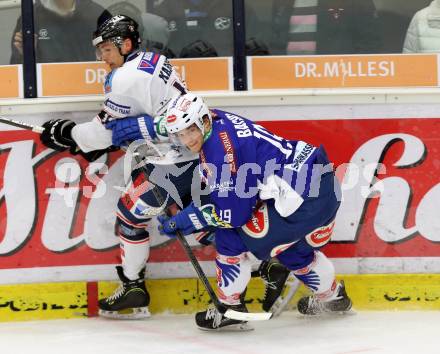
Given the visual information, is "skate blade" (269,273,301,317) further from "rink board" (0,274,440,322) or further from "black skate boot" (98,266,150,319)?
"black skate boot" (98,266,150,319)

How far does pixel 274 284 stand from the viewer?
15.0ft

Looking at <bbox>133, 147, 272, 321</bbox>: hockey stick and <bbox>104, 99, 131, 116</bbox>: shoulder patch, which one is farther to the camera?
<bbox>104, 99, 131, 116</bbox>: shoulder patch

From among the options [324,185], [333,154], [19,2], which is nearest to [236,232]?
[324,185]

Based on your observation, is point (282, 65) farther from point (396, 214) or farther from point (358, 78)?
point (396, 214)

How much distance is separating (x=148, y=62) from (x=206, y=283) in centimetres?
102

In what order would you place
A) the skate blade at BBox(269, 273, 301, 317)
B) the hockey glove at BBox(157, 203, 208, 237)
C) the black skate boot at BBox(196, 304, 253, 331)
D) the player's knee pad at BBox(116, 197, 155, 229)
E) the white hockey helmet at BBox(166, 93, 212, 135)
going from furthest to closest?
the skate blade at BBox(269, 273, 301, 317), the player's knee pad at BBox(116, 197, 155, 229), the black skate boot at BBox(196, 304, 253, 331), the hockey glove at BBox(157, 203, 208, 237), the white hockey helmet at BBox(166, 93, 212, 135)

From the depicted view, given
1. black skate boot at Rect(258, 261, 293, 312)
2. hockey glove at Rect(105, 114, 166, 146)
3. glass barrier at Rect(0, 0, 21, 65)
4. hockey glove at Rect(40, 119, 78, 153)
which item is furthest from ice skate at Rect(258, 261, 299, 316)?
glass barrier at Rect(0, 0, 21, 65)

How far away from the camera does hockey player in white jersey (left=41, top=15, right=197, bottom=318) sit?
4.40 meters

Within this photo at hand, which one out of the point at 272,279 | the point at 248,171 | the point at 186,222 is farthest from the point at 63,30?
the point at 272,279

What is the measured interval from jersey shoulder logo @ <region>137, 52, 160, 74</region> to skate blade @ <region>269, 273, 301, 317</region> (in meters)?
1.19

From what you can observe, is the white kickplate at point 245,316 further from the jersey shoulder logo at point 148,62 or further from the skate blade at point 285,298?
the jersey shoulder logo at point 148,62

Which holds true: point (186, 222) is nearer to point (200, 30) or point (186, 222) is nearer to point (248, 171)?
point (248, 171)

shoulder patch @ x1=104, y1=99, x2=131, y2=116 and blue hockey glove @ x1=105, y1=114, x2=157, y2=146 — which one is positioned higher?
shoulder patch @ x1=104, y1=99, x2=131, y2=116

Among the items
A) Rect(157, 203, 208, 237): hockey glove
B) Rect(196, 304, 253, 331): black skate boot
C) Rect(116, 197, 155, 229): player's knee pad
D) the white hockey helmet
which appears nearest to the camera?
the white hockey helmet
